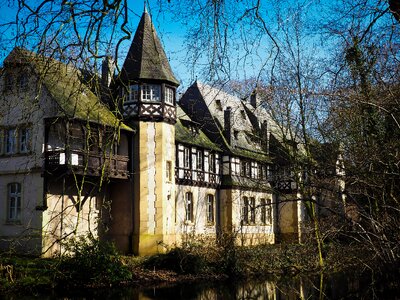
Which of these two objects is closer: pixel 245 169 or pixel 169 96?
pixel 169 96

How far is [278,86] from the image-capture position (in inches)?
760

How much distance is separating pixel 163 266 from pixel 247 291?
5.06 meters

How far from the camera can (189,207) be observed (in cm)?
2938

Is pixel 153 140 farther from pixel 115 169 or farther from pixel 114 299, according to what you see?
pixel 114 299

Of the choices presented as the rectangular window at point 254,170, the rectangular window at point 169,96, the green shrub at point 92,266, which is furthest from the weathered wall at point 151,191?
the rectangular window at point 254,170

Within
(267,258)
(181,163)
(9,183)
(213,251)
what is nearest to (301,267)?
(267,258)

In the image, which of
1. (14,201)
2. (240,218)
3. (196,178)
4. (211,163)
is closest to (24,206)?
(14,201)

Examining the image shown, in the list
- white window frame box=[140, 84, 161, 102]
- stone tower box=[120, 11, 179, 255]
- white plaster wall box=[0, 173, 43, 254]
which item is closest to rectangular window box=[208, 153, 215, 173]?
stone tower box=[120, 11, 179, 255]

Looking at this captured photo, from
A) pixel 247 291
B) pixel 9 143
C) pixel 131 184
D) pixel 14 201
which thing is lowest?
pixel 247 291

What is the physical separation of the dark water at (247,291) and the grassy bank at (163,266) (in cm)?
59

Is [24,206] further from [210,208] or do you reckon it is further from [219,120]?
[219,120]

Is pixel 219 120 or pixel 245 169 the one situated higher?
pixel 219 120

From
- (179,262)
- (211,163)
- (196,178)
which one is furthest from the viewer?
(211,163)

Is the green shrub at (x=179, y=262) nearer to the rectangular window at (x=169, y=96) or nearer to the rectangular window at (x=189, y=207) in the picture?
the rectangular window at (x=189, y=207)
